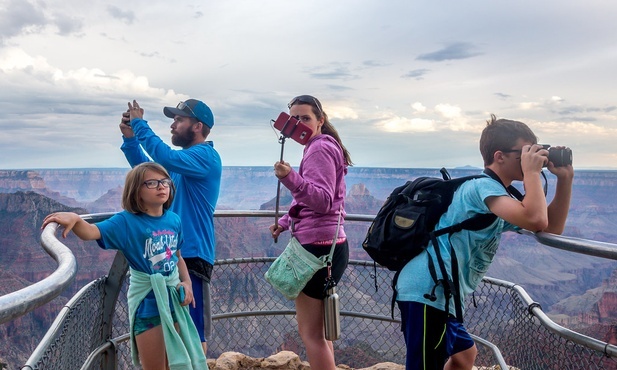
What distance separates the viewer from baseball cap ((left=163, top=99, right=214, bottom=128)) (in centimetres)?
299

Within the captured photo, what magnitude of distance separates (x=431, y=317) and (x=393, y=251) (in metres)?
0.28

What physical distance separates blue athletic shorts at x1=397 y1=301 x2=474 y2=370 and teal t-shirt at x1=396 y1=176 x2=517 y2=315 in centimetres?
4

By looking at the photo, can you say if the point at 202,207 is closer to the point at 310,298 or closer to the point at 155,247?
the point at 155,247

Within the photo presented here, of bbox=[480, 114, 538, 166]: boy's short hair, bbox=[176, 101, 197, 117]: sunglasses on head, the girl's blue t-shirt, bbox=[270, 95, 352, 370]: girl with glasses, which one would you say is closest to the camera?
bbox=[480, 114, 538, 166]: boy's short hair

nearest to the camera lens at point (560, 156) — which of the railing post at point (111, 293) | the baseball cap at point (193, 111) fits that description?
the baseball cap at point (193, 111)

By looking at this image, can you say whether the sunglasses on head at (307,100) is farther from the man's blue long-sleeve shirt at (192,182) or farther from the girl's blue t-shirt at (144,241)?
the girl's blue t-shirt at (144,241)

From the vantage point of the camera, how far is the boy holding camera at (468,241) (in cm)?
192

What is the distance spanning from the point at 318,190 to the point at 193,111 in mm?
1039

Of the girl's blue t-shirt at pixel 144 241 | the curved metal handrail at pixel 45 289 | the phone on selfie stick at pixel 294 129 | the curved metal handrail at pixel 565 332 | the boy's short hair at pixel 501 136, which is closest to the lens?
the curved metal handrail at pixel 45 289

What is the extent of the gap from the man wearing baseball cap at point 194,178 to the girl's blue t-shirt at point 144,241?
30cm

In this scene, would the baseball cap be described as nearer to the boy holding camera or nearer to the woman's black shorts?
the woman's black shorts

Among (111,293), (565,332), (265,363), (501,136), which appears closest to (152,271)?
(111,293)

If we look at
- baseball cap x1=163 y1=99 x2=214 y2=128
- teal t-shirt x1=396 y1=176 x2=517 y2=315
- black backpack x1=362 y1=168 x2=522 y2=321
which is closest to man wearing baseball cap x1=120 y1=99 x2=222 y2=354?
baseball cap x1=163 y1=99 x2=214 y2=128

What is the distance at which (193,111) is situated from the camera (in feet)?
9.82
